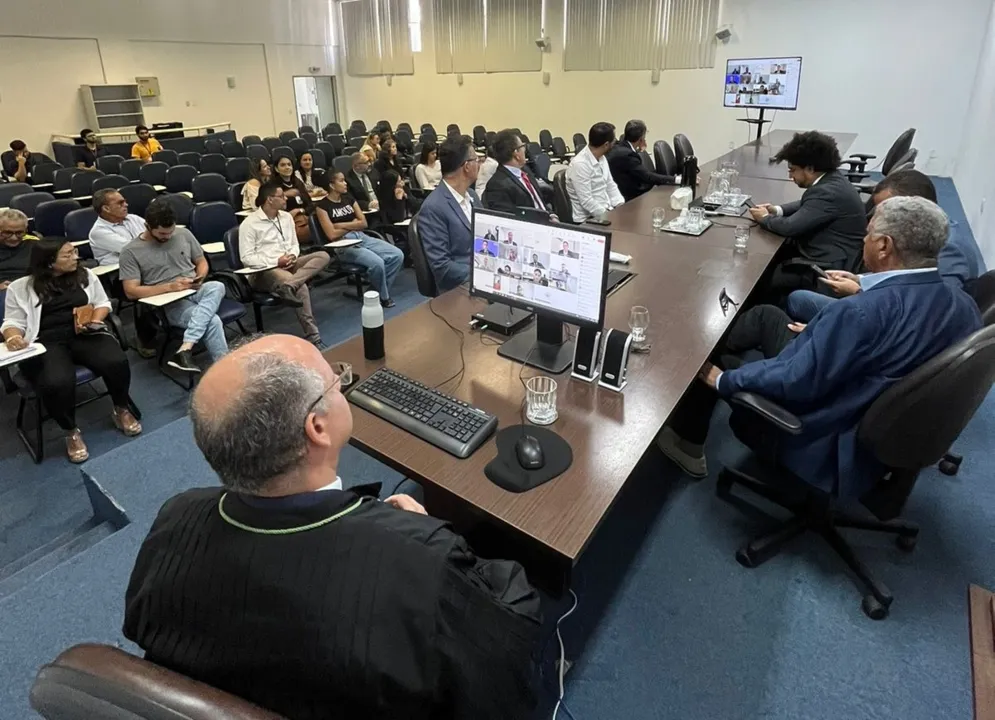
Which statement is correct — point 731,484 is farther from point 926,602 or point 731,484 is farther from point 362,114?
point 362,114

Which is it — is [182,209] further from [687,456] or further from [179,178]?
[687,456]

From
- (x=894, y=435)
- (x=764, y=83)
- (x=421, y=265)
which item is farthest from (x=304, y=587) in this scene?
(x=764, y=83)

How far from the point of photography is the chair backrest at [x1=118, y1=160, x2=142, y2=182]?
6755 mm

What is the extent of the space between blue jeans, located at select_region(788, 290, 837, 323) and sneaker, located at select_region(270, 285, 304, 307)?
9.48 feet

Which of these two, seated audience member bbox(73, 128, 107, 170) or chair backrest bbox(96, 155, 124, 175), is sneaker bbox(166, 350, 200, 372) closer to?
chair backrest bbox(96, 155, 124, 175)

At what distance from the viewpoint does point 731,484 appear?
92.8 inches

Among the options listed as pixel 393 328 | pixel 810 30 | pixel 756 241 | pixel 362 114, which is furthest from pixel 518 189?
pixel 362 114

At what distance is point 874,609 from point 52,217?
18.1ft

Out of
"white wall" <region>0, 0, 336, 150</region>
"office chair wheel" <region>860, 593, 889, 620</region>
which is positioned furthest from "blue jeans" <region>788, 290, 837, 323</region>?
"white wall" <region>0, 0, 336, 150</region>

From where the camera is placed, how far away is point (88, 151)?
8.45 metres

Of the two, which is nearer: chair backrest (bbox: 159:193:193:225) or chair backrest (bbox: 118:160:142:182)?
chair backrest (bbox: 159:193:193:225)

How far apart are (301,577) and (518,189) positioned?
3357mm

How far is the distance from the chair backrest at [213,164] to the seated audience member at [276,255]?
4100 mm

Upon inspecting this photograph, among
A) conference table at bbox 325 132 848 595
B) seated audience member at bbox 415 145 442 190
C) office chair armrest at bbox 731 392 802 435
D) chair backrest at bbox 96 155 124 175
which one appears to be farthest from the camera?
chair backrest at bbox 96 155 124 175
